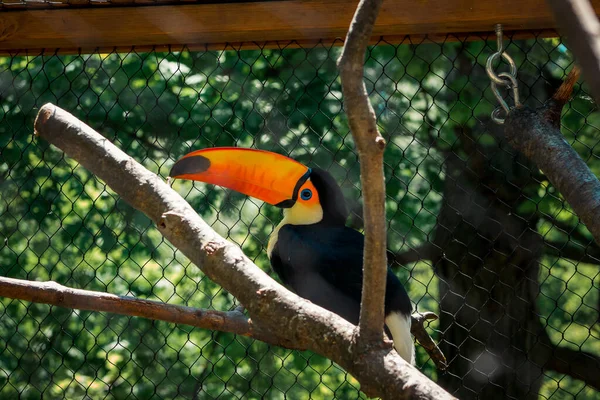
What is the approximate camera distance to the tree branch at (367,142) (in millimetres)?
754

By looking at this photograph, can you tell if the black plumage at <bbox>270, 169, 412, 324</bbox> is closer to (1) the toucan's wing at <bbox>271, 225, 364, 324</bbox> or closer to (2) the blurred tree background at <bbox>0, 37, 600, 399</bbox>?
(1) the toucan's wing at <bbox>271, 225, 364, 324</bbox>

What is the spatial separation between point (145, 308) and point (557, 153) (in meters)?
0.77

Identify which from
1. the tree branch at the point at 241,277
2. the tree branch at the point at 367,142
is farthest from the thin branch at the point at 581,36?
the tree branch at the point at 241,277

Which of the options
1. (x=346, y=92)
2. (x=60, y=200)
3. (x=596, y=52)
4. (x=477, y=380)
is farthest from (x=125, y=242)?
(x=596, y=52)

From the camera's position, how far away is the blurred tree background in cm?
287

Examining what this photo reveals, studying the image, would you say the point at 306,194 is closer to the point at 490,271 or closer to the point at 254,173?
the point at 254,173

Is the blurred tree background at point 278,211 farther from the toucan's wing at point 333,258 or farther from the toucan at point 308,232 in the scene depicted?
the toucan's wing at point 333,258

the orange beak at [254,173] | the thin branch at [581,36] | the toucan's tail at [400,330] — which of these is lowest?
the toucan's tail at [400,330]

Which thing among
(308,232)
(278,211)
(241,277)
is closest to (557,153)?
(241,277)

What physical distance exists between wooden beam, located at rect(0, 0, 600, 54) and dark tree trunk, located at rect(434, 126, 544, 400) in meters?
0.98

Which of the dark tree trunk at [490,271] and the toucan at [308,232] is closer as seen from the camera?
the toucan at [308,232]

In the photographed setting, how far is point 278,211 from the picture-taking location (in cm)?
312

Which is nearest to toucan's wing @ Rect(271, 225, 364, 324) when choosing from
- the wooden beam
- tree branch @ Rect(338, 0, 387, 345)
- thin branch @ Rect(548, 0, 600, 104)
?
the wooden beam

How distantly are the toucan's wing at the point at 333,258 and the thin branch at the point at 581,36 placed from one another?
1.46 metres
